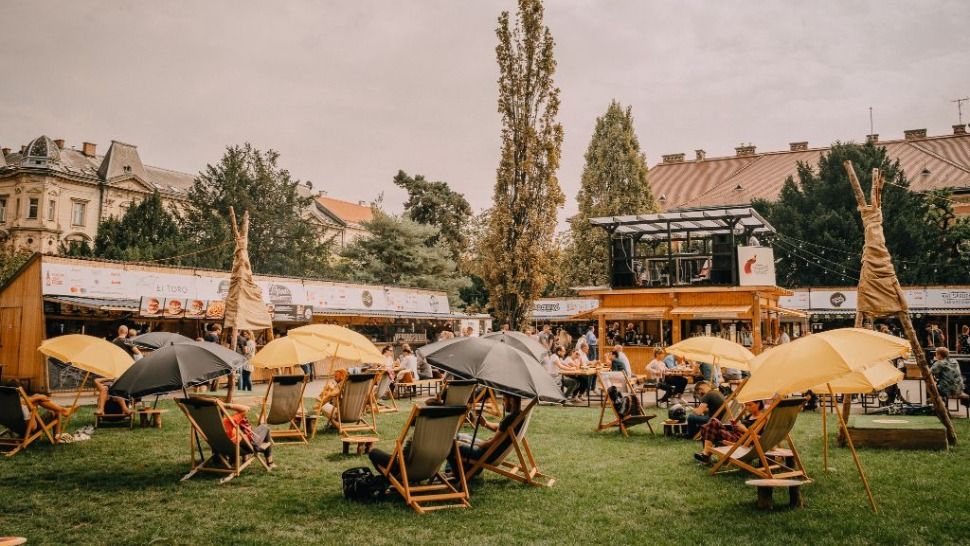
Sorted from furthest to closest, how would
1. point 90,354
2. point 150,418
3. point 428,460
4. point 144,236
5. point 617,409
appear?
point 144,236
point 150,418
point 617,409
point 90,354
point 428,460

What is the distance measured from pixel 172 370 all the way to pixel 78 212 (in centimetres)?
6857

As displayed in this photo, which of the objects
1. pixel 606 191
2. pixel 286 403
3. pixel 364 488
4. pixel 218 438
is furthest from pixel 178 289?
pixel 606 191

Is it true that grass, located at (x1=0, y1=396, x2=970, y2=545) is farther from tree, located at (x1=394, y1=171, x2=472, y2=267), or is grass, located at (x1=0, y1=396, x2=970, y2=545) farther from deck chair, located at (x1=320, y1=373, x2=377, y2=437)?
tree, located at (x1=394, y1=171, x2=472, y2=267)

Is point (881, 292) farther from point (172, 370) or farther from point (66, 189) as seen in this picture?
point (66, 189)

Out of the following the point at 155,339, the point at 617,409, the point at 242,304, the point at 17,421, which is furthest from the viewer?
the point at 155,339

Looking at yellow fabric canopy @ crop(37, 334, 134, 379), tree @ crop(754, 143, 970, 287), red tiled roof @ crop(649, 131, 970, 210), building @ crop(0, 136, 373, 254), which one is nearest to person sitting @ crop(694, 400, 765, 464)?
yellow fabric canopy @ crop(37, 334, 134, 379)

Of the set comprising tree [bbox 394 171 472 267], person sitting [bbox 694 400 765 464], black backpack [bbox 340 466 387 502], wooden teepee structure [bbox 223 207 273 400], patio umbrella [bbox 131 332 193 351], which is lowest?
black backpack [bbox 340 466 387 502]

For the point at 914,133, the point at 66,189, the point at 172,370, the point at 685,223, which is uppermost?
the point at 914,133

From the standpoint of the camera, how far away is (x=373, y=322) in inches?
1187

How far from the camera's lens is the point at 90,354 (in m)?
10.0

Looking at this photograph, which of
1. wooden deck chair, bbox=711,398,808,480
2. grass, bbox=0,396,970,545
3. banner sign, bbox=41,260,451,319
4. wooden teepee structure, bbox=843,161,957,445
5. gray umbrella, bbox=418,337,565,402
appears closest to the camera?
grass, bbox=0,396,970,545

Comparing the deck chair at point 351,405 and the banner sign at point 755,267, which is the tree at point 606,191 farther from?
the deck chair at point 351,405

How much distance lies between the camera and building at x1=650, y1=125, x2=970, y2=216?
154 feet

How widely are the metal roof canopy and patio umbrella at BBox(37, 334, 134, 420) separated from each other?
50.9ft
